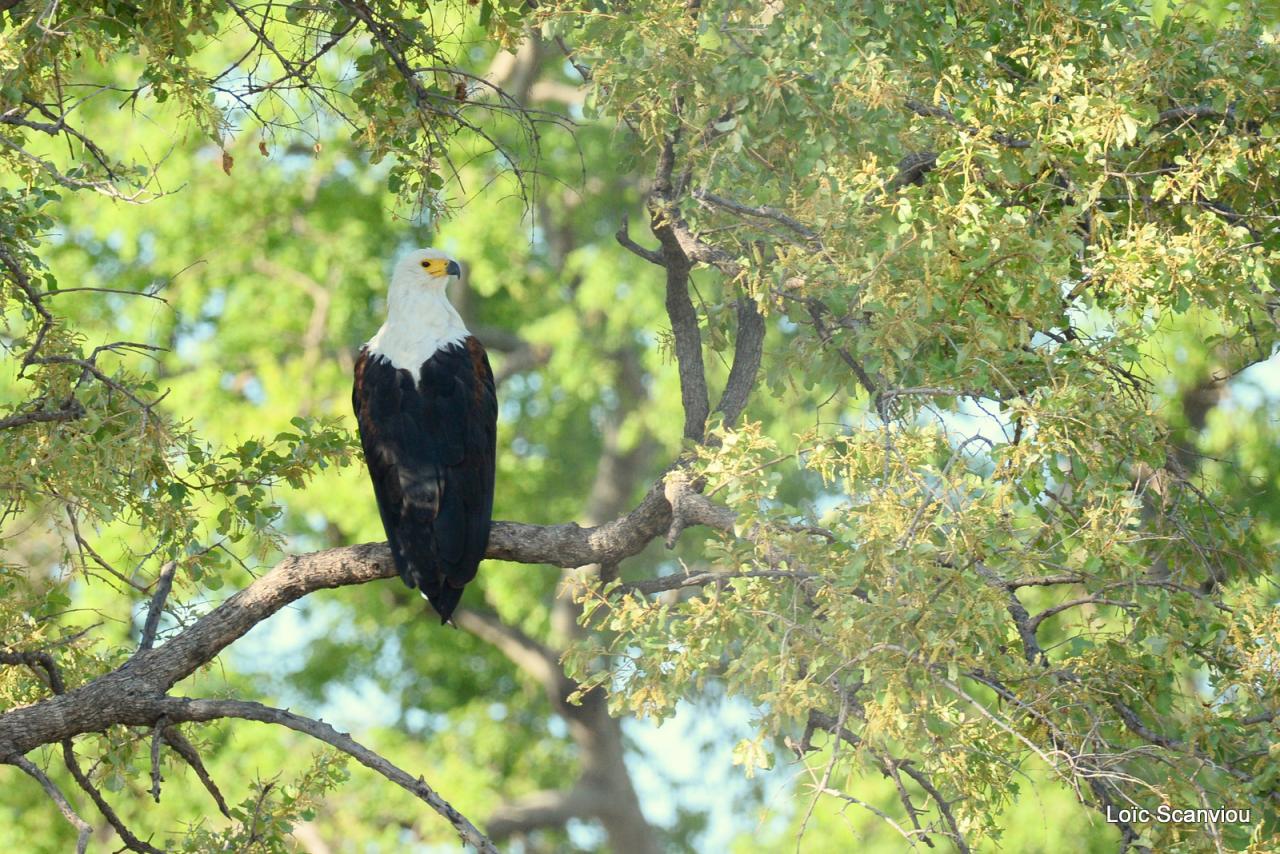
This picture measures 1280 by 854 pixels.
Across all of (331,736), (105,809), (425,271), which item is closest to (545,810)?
(425,271)

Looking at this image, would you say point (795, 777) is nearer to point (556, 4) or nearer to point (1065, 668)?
point (1065, 668)

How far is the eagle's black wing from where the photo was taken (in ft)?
15.3

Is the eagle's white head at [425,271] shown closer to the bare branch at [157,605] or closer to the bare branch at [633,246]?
the bare branch at [633,246]

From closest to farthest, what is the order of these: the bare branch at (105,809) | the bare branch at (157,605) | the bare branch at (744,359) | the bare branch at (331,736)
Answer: the bare branch at (331,736), the bare branch at (105,809), the bare branch at (157,605), the bare branch at (744,359)

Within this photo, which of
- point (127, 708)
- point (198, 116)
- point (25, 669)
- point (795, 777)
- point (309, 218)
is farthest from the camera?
point (309, 218)

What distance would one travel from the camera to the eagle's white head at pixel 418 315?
514 cm

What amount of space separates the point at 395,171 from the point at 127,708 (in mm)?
1762

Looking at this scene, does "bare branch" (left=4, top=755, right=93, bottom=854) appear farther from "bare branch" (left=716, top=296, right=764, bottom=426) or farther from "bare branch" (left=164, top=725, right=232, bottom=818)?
"bare branch" (left=716, top=296, right=764, bottom=426)

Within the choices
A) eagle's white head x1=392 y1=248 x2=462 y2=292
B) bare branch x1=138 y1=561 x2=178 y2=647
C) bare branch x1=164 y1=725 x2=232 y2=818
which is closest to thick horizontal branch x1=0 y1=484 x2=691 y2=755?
bare branch x1=138 y1=561 x2=178 y2=647

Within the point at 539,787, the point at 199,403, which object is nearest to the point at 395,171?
the point at 199,403

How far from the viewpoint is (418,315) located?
536cm

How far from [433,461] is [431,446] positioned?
50 millimetres

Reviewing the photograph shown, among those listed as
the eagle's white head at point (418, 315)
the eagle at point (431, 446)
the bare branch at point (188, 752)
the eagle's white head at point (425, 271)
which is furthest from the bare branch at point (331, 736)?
the eagle's white head at point (425, 271)

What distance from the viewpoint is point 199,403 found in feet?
41.3
